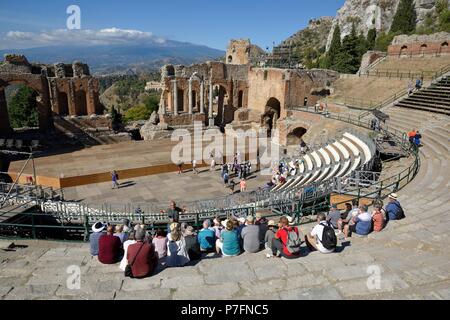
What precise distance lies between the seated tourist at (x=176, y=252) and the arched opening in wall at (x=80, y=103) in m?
25.9

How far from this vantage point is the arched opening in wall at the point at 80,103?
1152 inches

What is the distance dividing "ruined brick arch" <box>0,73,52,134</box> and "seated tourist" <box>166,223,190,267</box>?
24712 mm

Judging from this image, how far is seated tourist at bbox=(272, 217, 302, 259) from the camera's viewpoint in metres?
6.81

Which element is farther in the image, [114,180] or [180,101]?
[180,101]

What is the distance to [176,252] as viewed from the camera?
22.2ft

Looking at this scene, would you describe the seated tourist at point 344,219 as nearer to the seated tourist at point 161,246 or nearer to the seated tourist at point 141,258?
the seated tourist at point 161,246

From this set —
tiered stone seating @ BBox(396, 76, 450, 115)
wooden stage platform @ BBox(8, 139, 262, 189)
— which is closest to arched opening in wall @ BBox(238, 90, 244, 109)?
wooden stage platform @ BBox(8, 139, 262, 189)

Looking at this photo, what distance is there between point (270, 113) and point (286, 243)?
29938mm

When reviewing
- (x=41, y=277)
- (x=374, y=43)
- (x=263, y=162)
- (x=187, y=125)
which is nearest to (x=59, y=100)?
(x=187, y=125)

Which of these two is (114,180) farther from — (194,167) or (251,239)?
(251,239)

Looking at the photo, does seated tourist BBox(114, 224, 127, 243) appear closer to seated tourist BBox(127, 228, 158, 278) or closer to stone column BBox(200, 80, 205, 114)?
seated tourist BBox(127, 228, 158, 278)

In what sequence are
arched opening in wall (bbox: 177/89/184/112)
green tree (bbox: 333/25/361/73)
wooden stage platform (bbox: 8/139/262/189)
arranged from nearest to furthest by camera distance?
1. wooden stage platform (bbox: 8/139/262/189)
2. arched opening in wall (bbox: 177/89/184/112)
3. green tree (bbox: 333/25/361/73)

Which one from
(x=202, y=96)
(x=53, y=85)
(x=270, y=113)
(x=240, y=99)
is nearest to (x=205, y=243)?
(x=53, y=85)

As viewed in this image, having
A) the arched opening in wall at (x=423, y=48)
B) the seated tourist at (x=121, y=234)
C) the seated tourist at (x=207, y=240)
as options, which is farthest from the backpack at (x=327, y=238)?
the arched opening in wall at (x=423, y=48)
